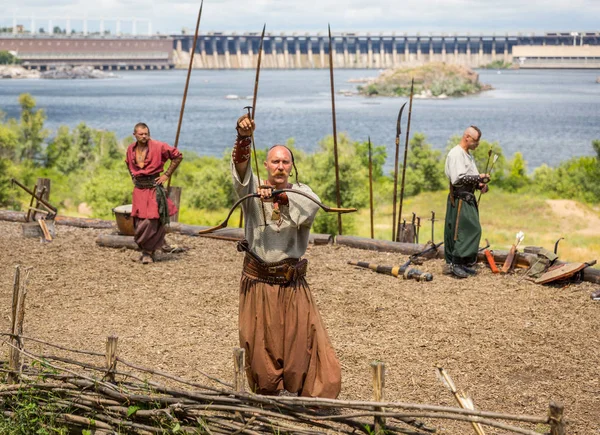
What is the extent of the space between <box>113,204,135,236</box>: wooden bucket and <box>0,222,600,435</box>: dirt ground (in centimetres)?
29

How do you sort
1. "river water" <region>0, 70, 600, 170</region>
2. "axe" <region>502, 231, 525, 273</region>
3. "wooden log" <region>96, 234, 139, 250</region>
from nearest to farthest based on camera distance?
"axe" <region>502, 231, 525, 273</region>
"wooden log" <region>96, 234, 139, 250</region>
"river water" <region>0, 70, 600, 170</region>

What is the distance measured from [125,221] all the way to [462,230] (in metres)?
3.28

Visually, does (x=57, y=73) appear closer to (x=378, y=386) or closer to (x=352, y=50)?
(x=352, y=50)

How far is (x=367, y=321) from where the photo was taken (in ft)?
19.2

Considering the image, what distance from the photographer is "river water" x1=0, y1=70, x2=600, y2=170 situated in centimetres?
4512

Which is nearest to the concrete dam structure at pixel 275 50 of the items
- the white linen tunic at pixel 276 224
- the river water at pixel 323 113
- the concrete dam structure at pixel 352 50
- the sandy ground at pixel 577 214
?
the concrete dam structure at pixel 352 50

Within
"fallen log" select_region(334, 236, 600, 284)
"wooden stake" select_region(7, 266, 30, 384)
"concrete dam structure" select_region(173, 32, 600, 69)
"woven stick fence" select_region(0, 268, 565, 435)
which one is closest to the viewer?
"woven stick fence" select_region(0, 268, 565, 435)

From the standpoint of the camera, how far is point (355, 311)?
6109 mm

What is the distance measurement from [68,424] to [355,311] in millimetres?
2665

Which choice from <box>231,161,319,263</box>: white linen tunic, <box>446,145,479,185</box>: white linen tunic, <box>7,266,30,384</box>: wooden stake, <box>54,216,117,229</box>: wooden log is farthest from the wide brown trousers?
<box>54,216,117,229</box>: wooden log

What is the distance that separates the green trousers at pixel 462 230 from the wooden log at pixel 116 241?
2991 mm

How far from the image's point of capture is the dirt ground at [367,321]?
15.3 ft

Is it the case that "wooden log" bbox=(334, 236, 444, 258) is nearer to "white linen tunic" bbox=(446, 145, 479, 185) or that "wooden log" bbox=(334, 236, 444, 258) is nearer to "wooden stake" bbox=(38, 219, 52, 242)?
"white linen tunic" bbox=(446, 145, 479, 185)

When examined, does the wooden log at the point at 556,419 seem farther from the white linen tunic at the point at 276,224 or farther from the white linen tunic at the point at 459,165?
the white linen tunic at the point at 459,165
